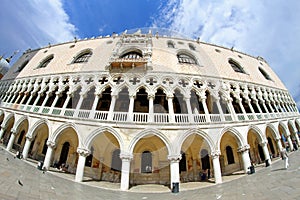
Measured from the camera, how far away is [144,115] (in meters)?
12.4

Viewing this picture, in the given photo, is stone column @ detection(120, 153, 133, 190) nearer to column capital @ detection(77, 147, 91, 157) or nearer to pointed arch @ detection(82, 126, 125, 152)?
pointed arch @ detection(82, 126, 125, 152)

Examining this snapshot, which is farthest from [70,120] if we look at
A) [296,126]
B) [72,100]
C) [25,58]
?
[296,126]

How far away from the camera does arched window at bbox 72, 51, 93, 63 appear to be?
59.3 ft

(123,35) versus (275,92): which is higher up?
(123,35)

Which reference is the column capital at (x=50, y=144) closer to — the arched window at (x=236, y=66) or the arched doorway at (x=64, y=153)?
the arched doorway at (x=64, y=153)

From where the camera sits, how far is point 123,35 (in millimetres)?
18703

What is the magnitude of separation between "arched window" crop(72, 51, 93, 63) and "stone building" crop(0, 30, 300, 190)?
126mm

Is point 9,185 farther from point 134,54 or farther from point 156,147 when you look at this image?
point 134,54

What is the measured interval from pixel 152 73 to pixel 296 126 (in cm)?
2230

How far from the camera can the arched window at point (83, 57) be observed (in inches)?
711

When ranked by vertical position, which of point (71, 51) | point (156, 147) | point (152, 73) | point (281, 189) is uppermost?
point (71, 51)

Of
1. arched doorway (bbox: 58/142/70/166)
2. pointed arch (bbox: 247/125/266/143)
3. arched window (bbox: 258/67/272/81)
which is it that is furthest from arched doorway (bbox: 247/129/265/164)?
arched doorway (bbox: 58/142/70/166)

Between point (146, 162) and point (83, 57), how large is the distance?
48.2 ft

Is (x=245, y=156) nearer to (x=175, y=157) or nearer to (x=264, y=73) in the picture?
(x=175, y=157)
